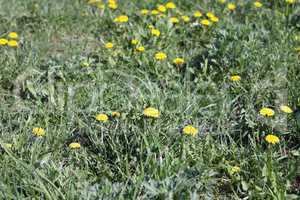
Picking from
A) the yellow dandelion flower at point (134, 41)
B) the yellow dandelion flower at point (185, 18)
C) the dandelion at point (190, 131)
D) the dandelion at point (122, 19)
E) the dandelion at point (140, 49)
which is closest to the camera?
the dandelion at point (190, 131)

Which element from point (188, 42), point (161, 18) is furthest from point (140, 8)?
point (188, 42)

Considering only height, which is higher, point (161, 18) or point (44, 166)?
point (161, 18)

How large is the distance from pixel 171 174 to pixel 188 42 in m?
2.11

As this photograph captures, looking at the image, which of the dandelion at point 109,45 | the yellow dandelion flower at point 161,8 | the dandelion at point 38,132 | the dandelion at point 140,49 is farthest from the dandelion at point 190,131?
the yellow dandelion flower at point 161,8

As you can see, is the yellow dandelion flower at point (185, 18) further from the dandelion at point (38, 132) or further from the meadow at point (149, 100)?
the dandelion at point (38, 132)

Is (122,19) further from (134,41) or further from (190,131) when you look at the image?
(190,131)

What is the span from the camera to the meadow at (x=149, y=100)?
2.62 meters

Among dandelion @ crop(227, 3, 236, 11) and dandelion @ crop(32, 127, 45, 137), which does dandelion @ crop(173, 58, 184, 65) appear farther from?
dandelion @ crop(32, 127, 45, 137)

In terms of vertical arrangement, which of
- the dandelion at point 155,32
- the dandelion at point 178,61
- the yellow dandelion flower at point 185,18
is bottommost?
the dandelion at point 178,61

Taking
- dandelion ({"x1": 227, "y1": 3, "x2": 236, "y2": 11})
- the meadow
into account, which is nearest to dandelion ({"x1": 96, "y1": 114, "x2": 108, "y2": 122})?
the meadow

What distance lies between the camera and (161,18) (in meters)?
4.67

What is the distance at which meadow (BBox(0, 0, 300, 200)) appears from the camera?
262 cm

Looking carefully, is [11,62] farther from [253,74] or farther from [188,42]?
[253,74]

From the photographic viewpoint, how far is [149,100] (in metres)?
3.26
